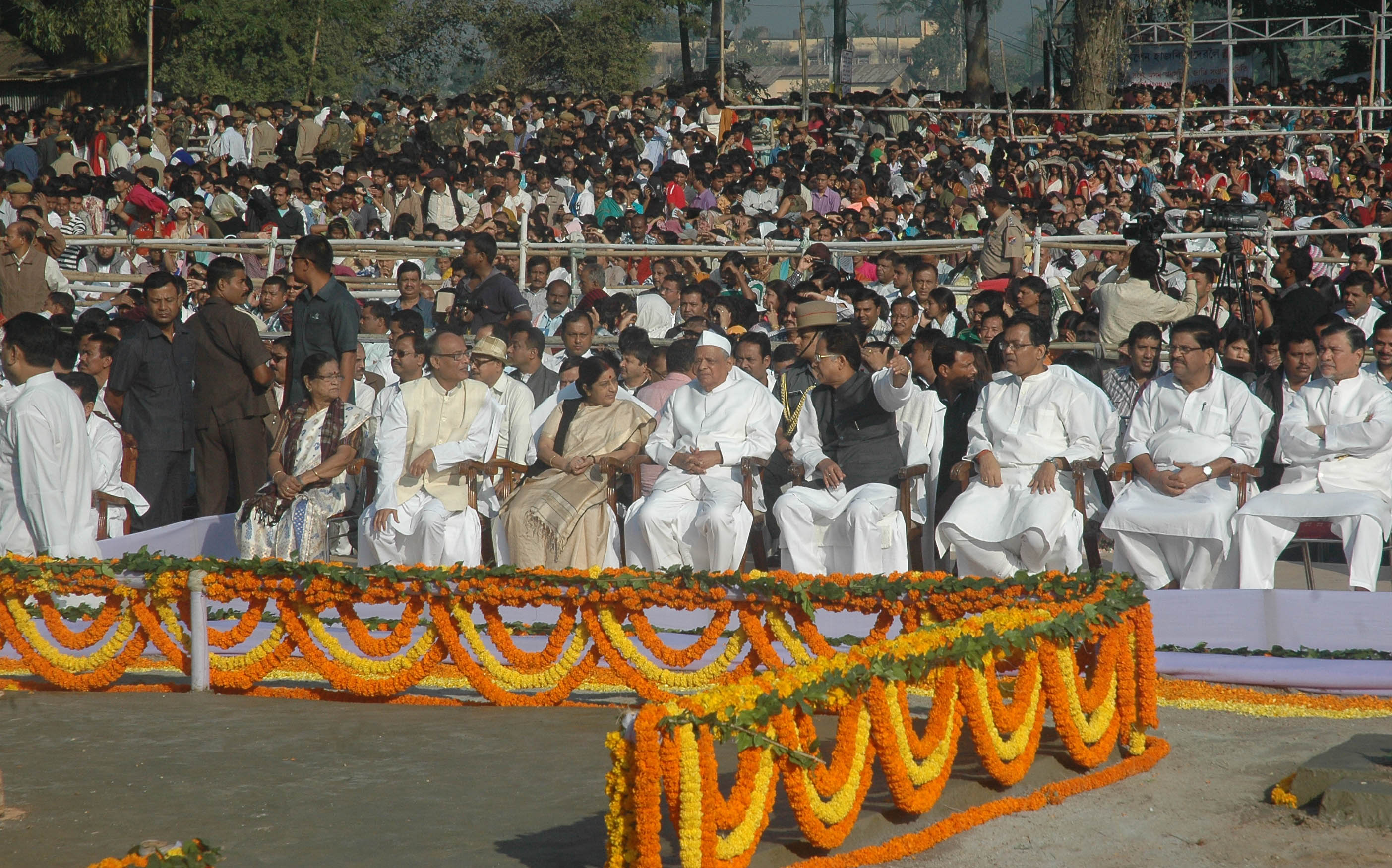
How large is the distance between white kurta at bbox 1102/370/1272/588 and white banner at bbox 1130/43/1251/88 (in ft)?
76.4

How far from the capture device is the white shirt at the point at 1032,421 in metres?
7.12

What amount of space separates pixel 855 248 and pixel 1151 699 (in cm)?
701

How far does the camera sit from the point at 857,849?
12.5 ft

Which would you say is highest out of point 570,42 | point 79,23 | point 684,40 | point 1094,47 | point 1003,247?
point 570,42

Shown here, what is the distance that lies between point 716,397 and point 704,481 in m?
0.57

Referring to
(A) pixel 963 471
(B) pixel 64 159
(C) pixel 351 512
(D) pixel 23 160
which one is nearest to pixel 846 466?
(A) pixel 963 471

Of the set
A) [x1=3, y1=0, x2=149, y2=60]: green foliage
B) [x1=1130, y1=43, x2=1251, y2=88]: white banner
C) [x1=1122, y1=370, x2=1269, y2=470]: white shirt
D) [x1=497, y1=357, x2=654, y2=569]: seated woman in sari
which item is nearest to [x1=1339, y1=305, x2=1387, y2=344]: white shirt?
[x1=1122, y1=370, x2=1269, y2=470]: white shirt

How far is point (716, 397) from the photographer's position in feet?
25.3

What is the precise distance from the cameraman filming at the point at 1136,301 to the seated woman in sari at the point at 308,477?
4.74 metres

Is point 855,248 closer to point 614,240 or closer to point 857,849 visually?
point 614,240

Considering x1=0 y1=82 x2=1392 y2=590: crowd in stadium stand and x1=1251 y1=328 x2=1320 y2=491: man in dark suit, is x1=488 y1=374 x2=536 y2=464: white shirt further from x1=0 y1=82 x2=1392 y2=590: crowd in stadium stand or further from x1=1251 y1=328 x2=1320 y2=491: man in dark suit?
x1=1251 y1=328 x2=1320 y2=491: man in dark suit

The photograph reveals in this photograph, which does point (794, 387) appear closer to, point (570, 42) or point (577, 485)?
point (577, 485)

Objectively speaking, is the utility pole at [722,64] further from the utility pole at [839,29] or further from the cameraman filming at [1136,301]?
the cameraman filming at [1136,301]

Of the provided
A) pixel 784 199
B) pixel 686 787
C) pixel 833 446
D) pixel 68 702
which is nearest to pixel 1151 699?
pixel 686 787
